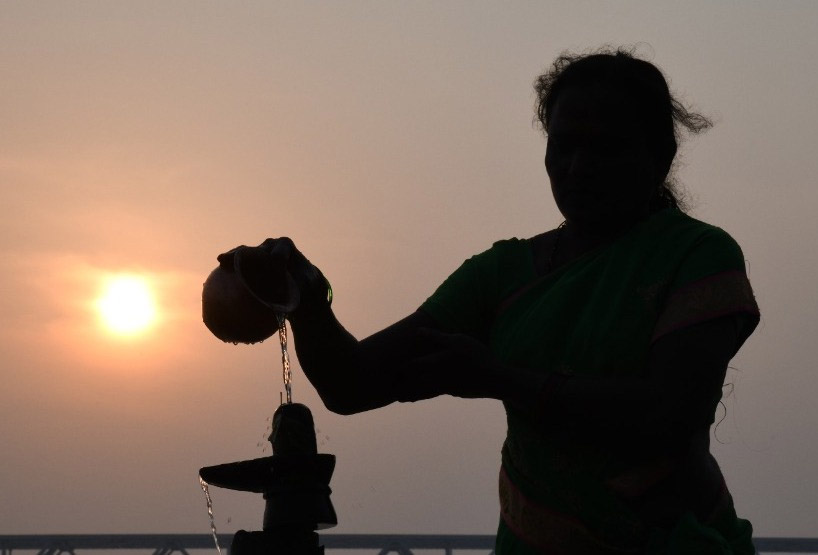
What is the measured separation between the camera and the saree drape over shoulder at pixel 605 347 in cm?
296

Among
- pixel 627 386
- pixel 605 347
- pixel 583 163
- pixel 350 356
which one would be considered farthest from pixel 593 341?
pixel 350 356

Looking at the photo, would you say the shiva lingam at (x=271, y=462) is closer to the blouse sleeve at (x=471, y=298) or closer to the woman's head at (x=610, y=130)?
the blouse sleeve at (x=471, y=298)

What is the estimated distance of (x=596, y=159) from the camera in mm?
3152

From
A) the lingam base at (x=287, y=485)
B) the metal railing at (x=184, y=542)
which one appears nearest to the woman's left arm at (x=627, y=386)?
the lingam base at (x=287, y=485)

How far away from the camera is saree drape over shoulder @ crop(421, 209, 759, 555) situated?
116 inches

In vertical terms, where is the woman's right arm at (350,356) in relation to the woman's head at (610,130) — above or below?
below

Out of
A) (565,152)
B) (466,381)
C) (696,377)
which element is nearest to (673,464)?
(696,377)

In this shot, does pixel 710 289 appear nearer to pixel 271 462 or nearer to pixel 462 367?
pixel 462 367

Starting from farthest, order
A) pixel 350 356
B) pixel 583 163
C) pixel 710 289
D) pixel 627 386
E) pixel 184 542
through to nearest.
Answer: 1. pixel 184 542
2. pixel 350 356
3. pixel 583 163
4. pixel 710 289
5. pixel 627 386

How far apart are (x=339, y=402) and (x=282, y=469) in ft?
1.18

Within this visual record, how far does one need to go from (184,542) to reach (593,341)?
19780 millimetres

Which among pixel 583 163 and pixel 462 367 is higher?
pixel 583 163

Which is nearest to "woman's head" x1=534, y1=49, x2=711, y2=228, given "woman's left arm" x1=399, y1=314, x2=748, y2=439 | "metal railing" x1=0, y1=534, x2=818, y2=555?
"woman's left arm" x1=399, y1=314, x2=748, y2=439

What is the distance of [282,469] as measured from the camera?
121 inches
